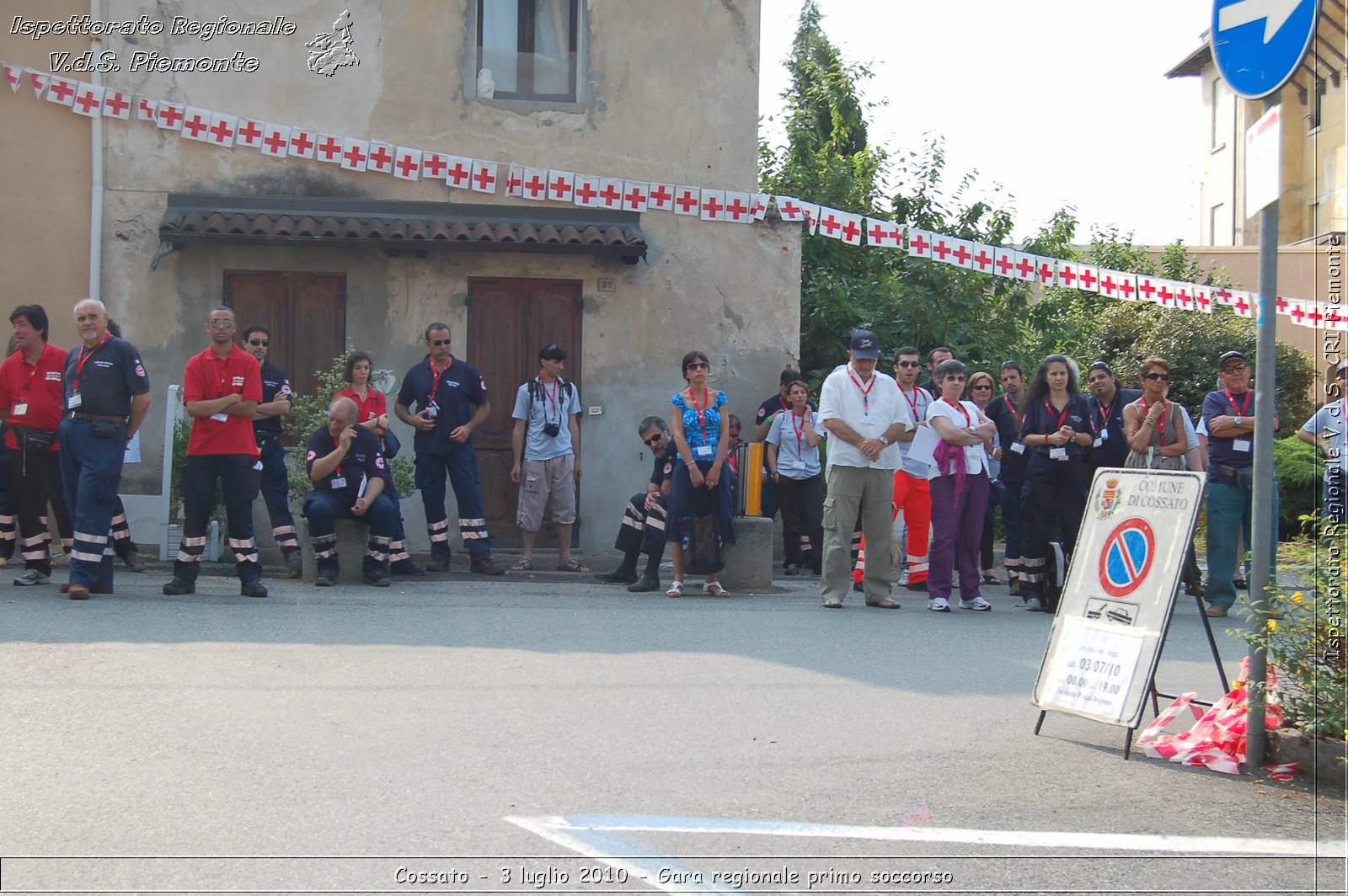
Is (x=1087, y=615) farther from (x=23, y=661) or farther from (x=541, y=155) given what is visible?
(x=541, y=155)

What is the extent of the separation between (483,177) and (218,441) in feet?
17.5

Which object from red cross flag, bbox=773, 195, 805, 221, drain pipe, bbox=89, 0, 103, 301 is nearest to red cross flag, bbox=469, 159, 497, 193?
red cross flag, bbox=773, 195, 805, 221

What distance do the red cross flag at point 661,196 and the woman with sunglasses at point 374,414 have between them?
4031 mm

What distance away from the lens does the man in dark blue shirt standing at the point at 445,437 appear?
39.6ft

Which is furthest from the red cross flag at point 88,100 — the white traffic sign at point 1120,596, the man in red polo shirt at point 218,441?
the white traffic sign at point 1120,596

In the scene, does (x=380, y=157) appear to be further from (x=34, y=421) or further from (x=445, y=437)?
(x=34, y=421)

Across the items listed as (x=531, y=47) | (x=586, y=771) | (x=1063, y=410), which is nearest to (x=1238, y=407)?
(x=1063, y=410)

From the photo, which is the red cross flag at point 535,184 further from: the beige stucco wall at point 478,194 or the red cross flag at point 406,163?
the red cross flag at point 406,163

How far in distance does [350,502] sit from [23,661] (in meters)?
3.95

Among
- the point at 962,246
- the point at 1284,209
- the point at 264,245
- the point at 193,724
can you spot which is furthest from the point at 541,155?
the point at 1284,209

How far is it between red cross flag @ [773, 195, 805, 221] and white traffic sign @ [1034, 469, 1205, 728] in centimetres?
832

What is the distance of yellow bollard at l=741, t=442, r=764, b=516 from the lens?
1330cm

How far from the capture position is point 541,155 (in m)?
14.4

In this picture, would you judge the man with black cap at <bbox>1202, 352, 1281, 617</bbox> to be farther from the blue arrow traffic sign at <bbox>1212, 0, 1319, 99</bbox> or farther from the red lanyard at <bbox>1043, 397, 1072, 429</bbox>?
the blue arrow traffic sign at <bbox>1212, 0, 1319, 99</bbox>
